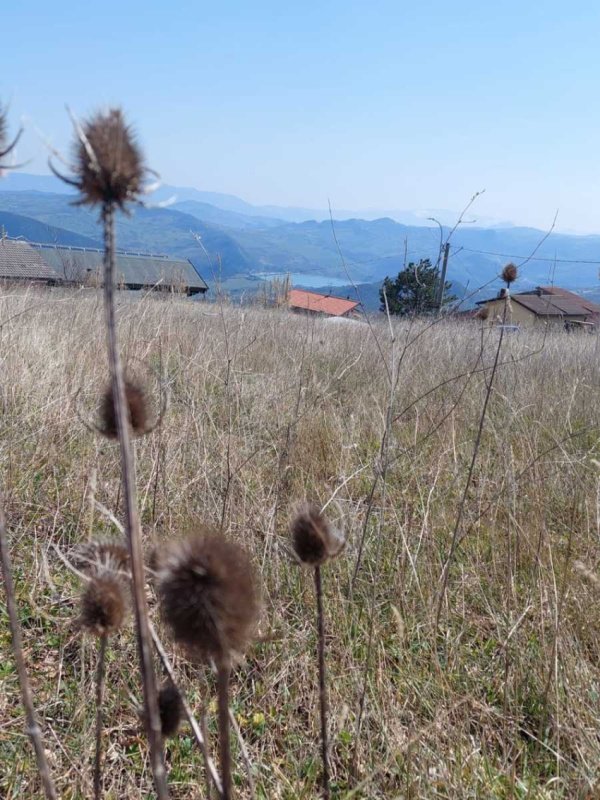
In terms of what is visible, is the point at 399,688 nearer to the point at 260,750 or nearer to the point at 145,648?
the point at 260,750

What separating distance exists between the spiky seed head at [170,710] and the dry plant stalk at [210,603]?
165mm

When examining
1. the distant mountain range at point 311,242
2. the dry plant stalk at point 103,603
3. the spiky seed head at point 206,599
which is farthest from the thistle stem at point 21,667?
the distant mountain range at point 311,242

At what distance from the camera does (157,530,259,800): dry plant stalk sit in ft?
1.68

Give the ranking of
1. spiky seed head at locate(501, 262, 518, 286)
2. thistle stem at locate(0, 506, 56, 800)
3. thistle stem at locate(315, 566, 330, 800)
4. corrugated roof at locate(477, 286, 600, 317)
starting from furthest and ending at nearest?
corrugated roof at locate(477, 286, 600, 317) → spiky seed head at locate(501, 262, 518, 286) → thistle stem at locate(315, 566, 330, 800) → thistle stem at locate(0, 506, 56, 800)

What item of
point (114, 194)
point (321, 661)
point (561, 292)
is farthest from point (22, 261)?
point (114, 194)

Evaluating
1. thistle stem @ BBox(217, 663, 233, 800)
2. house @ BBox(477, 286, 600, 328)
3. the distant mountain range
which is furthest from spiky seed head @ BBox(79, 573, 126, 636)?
the distant mountain range

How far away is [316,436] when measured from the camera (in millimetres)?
3234

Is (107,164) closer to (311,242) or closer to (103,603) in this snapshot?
(103,603)

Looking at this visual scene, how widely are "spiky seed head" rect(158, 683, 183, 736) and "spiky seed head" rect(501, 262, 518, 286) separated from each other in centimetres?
196

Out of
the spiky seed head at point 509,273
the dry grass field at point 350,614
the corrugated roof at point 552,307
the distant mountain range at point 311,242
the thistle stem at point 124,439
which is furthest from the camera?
the distant mountain range at point 311,242

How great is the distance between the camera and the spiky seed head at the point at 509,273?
2.26 m

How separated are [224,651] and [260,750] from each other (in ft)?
4.01

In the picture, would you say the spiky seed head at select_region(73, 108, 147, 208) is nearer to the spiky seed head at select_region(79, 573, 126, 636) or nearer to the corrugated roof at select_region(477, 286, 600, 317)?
the spiky seed head at select_region(79, 573, 126, 636)

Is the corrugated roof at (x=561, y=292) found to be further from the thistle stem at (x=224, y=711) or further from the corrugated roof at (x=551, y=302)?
the thistle stem at (x=224, y=711)
